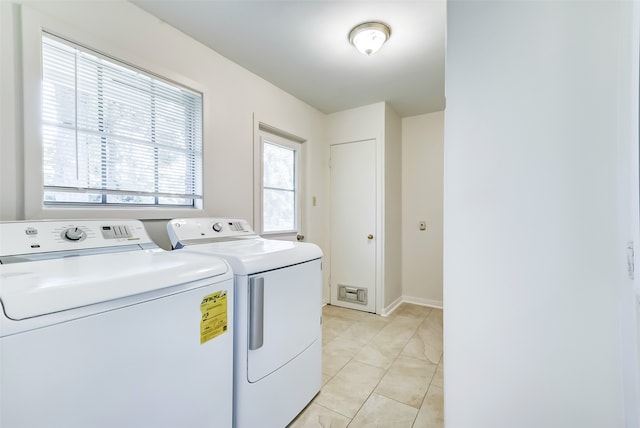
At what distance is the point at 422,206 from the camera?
135 inches

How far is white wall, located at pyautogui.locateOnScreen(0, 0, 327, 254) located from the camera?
1198 millimetres

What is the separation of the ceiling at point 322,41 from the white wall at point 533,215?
110cm

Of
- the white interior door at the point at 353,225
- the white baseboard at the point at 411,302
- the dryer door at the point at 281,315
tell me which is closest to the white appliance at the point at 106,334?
the dryer door at the point at 281,315

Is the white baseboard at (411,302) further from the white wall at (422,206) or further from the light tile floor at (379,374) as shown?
the light tile floor at (379,374)

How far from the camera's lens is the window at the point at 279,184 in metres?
2.63

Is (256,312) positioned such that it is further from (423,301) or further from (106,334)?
(423,301)

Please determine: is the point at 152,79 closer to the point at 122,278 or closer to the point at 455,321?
the point at 122,278

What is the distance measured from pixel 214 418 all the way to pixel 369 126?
2901mm

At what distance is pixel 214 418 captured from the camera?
3.44ft

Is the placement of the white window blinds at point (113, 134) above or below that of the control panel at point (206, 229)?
above

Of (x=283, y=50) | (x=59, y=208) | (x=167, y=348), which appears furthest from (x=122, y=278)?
(x=283, y=50)

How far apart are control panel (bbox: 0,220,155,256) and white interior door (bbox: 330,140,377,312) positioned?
225 cm

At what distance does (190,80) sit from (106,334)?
67.6 inches

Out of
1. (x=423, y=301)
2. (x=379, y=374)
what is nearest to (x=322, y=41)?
(x=379, y=374)
